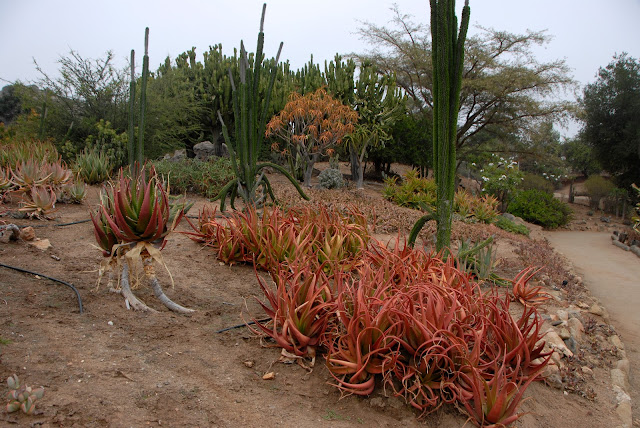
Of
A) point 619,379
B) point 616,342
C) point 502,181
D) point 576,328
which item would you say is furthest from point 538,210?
point 619,379

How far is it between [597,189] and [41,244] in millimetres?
23940

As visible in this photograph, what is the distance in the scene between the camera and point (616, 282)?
7.39m

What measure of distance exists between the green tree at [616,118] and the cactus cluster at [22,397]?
24.0 metres

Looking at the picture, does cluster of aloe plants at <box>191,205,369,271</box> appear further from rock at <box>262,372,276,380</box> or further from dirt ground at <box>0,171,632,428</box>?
rock at <box>262,372,276,380</box>

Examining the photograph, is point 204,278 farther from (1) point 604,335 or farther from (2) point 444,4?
(1) point 604,335

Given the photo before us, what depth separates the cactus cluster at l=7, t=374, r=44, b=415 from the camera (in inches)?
78.2

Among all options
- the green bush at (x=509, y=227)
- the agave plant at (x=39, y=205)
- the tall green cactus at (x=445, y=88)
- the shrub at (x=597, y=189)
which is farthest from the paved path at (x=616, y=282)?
the shrub at (x=597, y=189)

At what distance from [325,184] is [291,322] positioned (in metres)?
10.0

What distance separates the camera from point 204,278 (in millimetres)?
4391

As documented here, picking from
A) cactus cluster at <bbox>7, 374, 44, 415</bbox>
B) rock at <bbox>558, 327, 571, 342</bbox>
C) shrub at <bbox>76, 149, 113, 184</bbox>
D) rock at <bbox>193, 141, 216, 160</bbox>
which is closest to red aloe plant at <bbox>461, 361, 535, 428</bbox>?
rock at <bbox>558, 327, 571, 342</bbox>

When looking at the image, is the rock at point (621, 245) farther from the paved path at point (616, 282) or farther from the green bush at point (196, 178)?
the green bush at point (196, 178)

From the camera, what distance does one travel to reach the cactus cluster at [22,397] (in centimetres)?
199

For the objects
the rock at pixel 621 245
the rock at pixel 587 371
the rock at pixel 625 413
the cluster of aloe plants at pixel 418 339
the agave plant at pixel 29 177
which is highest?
the agave plant at pixel 29 177

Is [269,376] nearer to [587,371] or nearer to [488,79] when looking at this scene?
[587,371]
